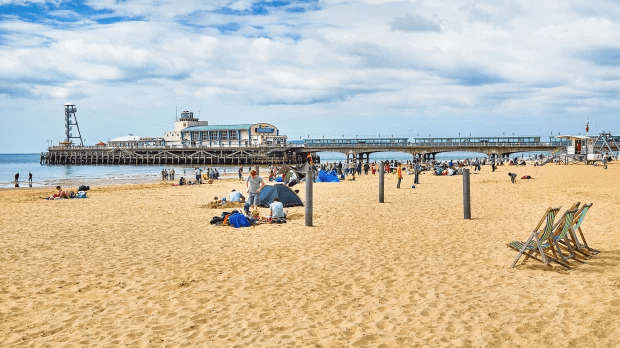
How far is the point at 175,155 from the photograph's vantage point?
8450 centimetres

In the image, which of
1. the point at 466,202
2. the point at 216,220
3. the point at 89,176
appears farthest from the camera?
the point at 89,176

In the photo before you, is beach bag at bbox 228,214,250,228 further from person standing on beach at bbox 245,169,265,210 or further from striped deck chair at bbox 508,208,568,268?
striped deck chair at bbox 508,208,568,268

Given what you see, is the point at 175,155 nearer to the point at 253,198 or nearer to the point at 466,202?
the point at 253,198

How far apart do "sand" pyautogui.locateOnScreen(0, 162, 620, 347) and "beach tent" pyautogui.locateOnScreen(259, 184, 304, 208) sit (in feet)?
11.8

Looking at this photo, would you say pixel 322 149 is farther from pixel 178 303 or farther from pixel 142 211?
pixel 178 303

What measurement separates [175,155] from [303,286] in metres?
80.8

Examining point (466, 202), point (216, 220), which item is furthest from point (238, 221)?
point (466, 202)

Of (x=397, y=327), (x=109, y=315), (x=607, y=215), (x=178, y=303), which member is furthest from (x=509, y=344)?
(x=607, y=215)

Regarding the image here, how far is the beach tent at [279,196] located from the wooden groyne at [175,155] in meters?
60.4

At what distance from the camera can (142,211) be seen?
52.9 feet

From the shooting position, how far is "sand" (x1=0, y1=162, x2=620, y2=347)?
17.1 feet

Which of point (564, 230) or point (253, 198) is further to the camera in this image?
point (253, 198)

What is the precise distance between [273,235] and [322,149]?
227ft

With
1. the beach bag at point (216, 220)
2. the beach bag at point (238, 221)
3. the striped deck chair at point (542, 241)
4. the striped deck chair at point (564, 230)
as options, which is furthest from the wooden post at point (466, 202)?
the beach bag at point (216, 220)
